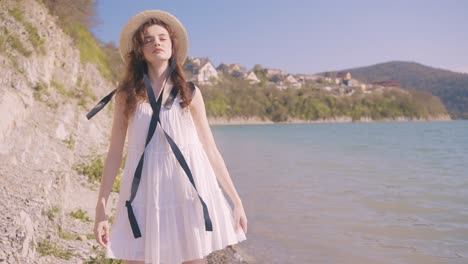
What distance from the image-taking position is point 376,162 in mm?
20500

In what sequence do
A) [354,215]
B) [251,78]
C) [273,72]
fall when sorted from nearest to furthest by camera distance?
[354,215], [251,78], [273,72]

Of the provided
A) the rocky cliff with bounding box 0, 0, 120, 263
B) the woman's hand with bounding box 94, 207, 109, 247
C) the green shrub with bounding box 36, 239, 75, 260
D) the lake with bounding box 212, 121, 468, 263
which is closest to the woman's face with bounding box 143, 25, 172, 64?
the woman's hand with bounding box 94, 207, 109, 247

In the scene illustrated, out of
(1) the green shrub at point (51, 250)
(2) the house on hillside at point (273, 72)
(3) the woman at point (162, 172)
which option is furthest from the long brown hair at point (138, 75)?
(2) the house on hillside at point (273, 72)

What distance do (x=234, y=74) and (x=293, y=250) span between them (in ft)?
473

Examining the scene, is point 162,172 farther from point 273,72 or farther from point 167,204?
point 273,72

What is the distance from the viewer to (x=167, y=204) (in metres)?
2.11

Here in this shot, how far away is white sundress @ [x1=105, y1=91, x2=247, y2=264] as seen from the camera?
208 centimetres

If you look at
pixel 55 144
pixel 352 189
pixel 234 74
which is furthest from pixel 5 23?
pixel 234 74

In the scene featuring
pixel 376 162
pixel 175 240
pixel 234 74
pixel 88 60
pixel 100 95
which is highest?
pixel 234 74

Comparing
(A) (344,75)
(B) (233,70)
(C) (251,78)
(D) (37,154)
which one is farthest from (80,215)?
(A) (344,75)

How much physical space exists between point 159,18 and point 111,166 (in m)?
0.86

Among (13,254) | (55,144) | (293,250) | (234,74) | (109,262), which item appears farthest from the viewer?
(234,74)

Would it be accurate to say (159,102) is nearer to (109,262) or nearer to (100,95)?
(109,262)

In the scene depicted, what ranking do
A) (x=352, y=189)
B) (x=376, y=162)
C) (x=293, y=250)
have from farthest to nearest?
(x=376, y=162)
(x=352, y=189)
(x=293, y=250)
